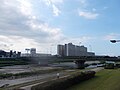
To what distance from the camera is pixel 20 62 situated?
7190 inches

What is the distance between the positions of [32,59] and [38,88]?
149 m

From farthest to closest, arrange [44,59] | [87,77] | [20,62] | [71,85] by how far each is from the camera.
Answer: [20,62] → [44,59] → [87,77] → [71,85]

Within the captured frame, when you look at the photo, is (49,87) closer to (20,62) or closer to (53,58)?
(53,58)

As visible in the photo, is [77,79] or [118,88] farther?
[77,79]

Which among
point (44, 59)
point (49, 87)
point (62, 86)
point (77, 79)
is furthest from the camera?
point (44, 59)

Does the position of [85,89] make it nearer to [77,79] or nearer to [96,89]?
[96,89]

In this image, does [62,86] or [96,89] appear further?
[96,89]

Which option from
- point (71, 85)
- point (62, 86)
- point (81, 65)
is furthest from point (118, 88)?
point (81, 65)

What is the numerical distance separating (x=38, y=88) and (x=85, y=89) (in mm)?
12612

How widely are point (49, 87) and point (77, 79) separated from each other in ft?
54.9

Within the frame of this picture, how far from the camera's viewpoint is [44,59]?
168 m

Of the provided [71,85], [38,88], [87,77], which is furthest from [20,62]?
[38,88]

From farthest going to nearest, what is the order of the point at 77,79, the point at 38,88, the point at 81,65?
1. the point at 81,65
2. the point at 77,79
3. the point at 38,88

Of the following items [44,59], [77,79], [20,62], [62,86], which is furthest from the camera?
[20,62]
